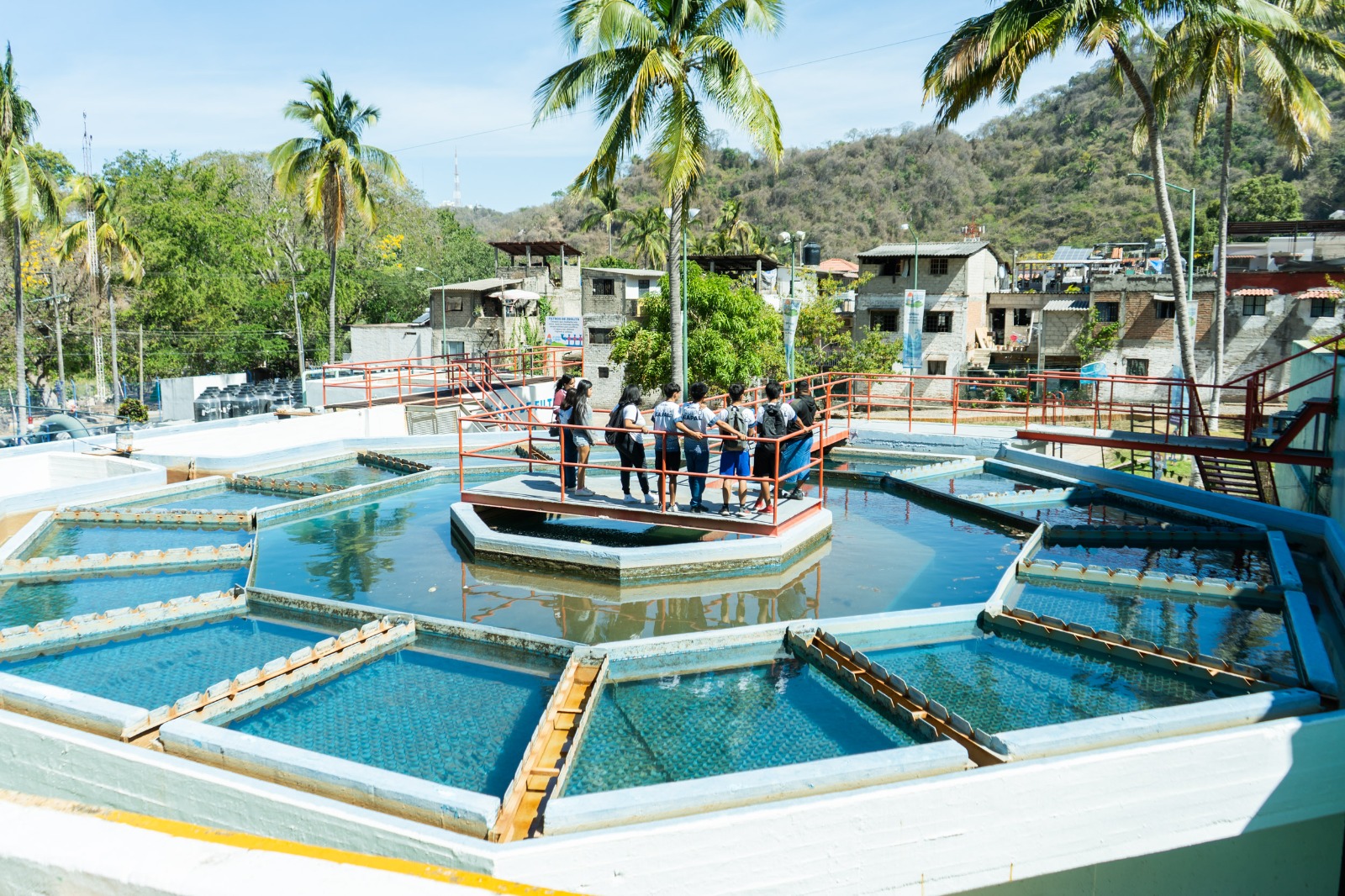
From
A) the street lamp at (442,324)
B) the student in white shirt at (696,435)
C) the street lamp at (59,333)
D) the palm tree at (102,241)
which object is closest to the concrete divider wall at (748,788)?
the student in white shirt at (696,435)

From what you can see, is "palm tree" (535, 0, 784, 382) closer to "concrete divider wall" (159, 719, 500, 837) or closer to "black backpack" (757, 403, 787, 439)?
"black backpack" (757, 403, 787, 439)

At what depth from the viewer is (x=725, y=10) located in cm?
1803

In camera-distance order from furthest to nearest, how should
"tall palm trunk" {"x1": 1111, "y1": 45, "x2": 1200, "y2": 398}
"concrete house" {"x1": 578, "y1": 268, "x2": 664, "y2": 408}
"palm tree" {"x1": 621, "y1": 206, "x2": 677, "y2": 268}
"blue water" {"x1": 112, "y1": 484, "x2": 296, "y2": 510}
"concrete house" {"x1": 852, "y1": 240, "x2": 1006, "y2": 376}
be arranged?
1. "palm tree" {"x1": 621, "y1": 206, "x2": 677, "y2": 268}
2. "concrete house" {"x1": 852, "y1": 240, "x2": 1006, "y2": 376}
3. "concrete house" {"x1": 578, "y1": 268, "x2": 664, "y2": 408}
4. "tall palm trunk" {"x1": 1111, "y1": 45, "x2": 1200, "y2": 398}
5. "blue water" {"x1": 112, "y1": 484, "x2": 296, "y2": 510}

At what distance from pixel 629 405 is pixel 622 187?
9723 centimetres

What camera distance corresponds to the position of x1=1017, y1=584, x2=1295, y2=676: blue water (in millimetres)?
8883

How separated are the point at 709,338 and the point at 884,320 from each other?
59.1 ft

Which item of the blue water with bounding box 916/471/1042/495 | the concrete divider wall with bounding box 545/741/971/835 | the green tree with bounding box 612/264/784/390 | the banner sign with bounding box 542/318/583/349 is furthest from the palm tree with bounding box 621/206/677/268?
the concrete divider wall with bounding box 545/741/971/835

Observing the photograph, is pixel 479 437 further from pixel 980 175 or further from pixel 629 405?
pixel 980 175

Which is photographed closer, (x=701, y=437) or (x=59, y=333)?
(x=701, y=437)

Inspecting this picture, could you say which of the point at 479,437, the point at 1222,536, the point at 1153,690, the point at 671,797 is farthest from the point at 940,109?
the point at 671,797

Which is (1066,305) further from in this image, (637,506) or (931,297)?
(637,506)

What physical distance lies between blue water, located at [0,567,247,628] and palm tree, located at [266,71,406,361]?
19880 mm

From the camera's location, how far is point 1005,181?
88.8 meters

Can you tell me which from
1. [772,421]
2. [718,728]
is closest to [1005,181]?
[772,421]
